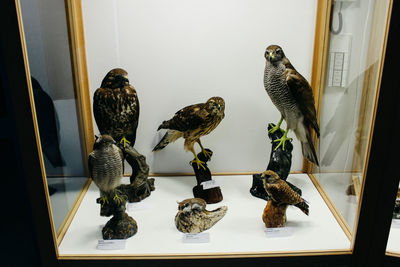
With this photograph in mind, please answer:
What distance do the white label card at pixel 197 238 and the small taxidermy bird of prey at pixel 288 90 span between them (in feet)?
2.30

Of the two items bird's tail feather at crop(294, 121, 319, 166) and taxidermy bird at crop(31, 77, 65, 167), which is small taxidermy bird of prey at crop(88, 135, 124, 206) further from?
bird's tail feather at crop(294, 121, 319, 166)

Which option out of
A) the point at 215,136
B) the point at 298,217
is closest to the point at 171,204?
the point at 215,136

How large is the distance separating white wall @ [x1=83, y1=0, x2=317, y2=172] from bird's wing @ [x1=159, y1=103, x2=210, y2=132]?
9.5 inches

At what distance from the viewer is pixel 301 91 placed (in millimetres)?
1520

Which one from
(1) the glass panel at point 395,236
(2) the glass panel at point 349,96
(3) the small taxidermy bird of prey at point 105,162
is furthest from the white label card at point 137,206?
(1) the glass panel at point 395,236

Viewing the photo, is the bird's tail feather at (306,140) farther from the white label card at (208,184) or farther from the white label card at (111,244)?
the white label card at (111,244)

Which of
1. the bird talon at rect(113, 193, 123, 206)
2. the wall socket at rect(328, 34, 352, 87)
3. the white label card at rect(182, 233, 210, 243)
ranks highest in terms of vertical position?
the wall socket at rect(328, 34, 352, 87)

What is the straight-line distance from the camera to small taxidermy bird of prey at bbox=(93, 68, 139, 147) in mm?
1520

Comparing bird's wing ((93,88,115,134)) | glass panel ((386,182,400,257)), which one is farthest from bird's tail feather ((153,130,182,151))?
glass panel ((386,182,400,257))

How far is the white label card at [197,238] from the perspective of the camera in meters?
1.38

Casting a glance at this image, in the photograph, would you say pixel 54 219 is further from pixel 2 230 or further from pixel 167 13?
pixel 167 13

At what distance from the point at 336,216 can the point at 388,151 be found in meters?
0.54

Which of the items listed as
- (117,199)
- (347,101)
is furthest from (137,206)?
(347,101)

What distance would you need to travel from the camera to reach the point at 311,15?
68.2 inches
